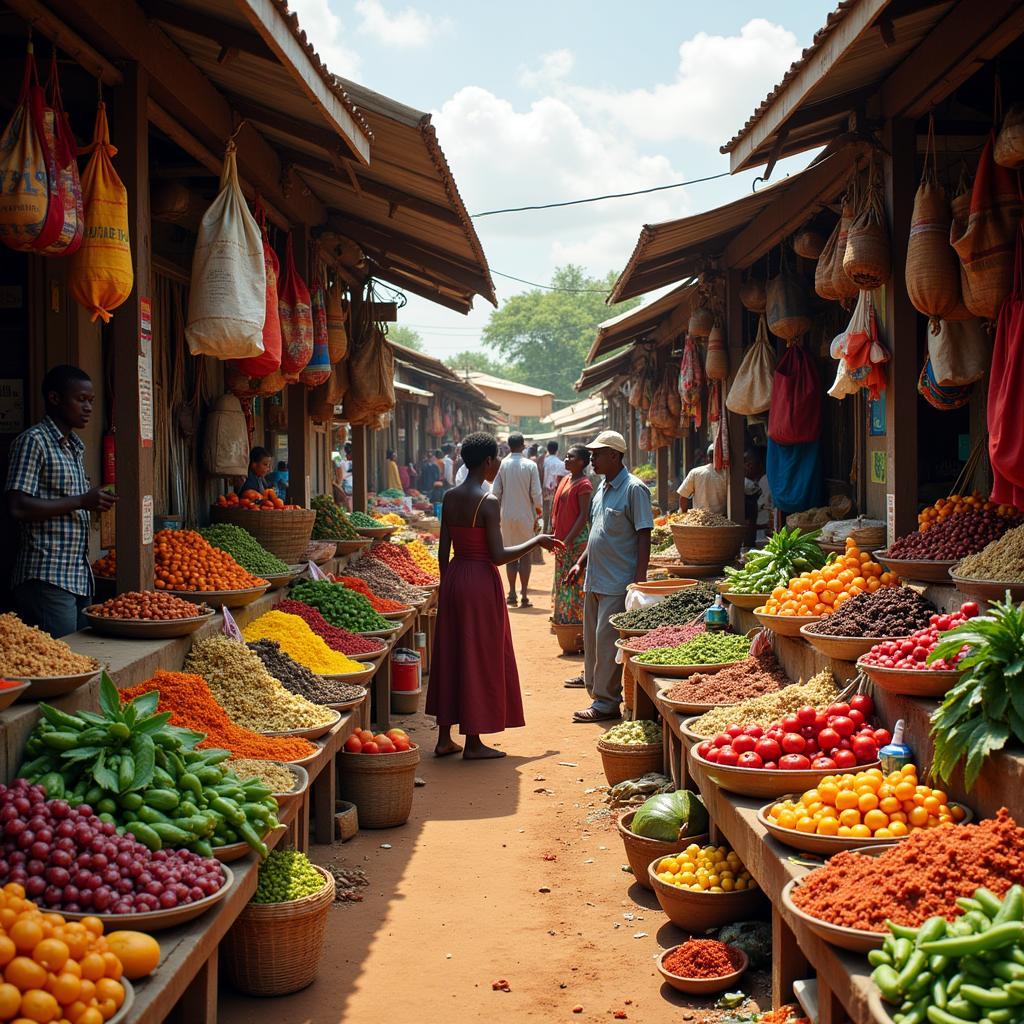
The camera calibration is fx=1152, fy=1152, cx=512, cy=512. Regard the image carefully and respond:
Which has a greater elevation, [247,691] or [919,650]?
[919,650]

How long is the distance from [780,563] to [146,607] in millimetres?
3829

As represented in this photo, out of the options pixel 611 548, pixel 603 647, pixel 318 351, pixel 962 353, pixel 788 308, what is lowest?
pixel 603 647

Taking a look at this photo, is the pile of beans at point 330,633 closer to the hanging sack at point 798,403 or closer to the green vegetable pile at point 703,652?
the green vegetable pile at point 703,652

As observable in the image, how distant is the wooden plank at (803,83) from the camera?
464 cm

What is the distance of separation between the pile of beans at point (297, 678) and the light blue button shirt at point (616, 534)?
3.10 metres

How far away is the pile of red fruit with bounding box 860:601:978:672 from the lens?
4.19m

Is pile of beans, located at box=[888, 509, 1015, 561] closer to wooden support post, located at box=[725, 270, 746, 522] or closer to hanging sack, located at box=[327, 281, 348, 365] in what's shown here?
wooden support post, located at box=[725, 270, 746, 522]

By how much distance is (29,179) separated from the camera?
4.61 metres

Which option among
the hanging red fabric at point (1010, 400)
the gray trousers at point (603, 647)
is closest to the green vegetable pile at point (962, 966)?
the hanging red fabric at point (1010, 400)

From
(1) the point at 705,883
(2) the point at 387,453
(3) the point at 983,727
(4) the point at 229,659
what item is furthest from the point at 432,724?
(2) the point at 387,453

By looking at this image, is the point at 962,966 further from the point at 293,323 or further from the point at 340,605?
the point at 293,323

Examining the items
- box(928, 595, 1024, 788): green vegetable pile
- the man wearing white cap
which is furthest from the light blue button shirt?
box(928, 595, 1024, 788): green vegetable pile

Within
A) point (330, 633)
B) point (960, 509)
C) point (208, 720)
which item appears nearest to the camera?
point (208, 720)

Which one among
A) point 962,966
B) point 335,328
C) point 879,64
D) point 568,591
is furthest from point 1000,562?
point 568,591
